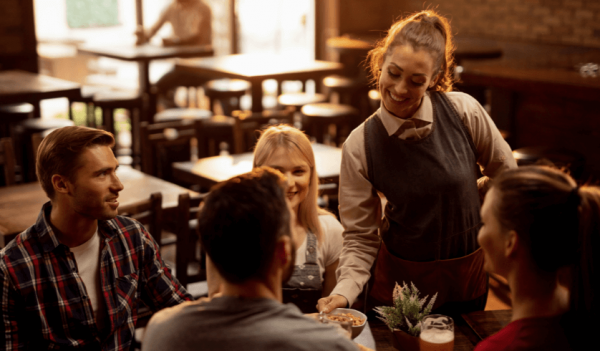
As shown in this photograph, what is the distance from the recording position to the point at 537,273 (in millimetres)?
1288

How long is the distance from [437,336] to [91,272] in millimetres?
996

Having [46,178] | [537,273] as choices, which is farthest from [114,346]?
[537,273]

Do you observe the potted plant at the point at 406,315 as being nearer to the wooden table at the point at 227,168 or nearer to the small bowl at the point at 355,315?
the small bowl at the point at 355,315

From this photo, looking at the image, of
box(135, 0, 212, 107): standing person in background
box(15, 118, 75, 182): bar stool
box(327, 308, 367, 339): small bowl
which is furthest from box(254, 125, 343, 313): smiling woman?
box(135, 0, 212, 107): standing person in background

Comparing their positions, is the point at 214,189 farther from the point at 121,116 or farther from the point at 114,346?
the point at 121,116

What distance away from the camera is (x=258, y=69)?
6160 millimetres

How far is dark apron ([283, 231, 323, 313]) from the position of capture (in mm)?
2223

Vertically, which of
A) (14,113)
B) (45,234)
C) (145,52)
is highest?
(145,52)

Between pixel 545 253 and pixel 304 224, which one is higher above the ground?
pixel 545 253

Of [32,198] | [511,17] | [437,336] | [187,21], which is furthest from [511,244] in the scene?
[511,17]

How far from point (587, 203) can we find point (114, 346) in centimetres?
135

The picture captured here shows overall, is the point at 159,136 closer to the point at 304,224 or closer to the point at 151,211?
the point at 151,211

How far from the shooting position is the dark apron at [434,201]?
197 cm

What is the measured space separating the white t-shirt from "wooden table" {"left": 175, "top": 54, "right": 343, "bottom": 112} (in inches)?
142
